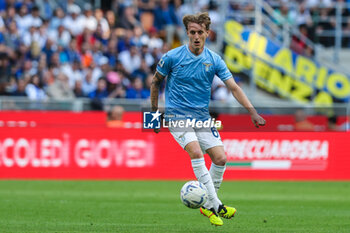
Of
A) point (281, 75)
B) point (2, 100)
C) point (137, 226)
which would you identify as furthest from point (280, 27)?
point (137, 226)

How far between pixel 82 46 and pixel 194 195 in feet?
47.9

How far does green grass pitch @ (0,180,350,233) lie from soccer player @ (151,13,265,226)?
72 centimetres

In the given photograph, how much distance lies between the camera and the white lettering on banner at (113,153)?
18.4m

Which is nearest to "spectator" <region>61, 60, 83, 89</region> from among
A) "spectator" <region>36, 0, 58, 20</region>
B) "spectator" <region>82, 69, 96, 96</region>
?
"spectator" <region>82, 69, 96, 96</region>

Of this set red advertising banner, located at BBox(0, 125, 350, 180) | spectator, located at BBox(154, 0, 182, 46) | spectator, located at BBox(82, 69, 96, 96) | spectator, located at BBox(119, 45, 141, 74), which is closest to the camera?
red advertising banner, located at BBox(0, 125, 350, 180)

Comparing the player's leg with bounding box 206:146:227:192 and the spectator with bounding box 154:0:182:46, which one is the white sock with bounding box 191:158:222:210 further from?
the spectator with bounding box 154:0:182:46

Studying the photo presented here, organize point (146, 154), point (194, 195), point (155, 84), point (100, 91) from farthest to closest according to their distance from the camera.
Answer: point (100, 91) → point (146, 154) → point (155, 84) → point (194, 195)

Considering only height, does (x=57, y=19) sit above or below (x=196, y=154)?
above

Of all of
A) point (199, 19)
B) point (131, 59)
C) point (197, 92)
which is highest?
point (199, 19)

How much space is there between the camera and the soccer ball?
9.23m

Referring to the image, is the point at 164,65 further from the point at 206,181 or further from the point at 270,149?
the point at 270,149

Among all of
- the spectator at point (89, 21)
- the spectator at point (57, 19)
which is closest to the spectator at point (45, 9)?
the spectator at point (57, 19)

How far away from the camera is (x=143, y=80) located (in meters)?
23.0

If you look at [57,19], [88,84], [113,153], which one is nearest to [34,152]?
[113,153]
